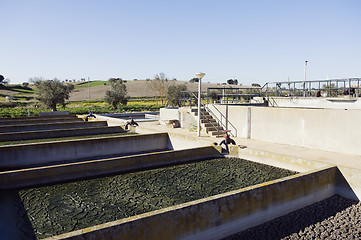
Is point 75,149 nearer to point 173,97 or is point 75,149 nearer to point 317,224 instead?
point 317,224

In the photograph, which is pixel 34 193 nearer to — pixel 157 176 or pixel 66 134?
pixel 157 176

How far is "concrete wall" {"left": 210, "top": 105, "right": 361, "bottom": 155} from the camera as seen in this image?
10867mm

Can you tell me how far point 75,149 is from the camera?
44.9ft

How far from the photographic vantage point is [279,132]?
1338 cm

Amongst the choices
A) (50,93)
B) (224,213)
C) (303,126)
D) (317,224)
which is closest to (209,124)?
(303,126)

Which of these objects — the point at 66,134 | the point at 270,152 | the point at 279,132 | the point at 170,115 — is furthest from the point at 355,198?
the point at 66,134

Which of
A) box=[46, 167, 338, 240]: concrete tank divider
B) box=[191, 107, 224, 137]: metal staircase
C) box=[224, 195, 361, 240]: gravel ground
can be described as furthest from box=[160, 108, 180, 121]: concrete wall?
box=[224, 195, 361, 240]: gravel ground

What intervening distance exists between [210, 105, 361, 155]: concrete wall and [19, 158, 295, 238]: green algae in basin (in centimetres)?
264

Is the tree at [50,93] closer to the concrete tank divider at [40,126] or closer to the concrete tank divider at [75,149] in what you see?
the concrete tank divider at [40,126]

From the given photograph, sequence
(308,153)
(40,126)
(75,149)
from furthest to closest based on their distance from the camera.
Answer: (40,126)
(75,149)
(308,153)

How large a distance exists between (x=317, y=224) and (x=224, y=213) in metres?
2.49

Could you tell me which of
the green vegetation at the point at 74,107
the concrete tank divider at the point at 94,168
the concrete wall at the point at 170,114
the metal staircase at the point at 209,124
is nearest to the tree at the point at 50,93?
the green vegetation at the point at 74,107

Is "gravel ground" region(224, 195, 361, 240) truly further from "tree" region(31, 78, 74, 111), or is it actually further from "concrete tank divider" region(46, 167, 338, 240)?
"tree" region(31, 78, 74, 111)

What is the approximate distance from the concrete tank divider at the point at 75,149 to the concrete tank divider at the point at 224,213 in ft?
28.3
